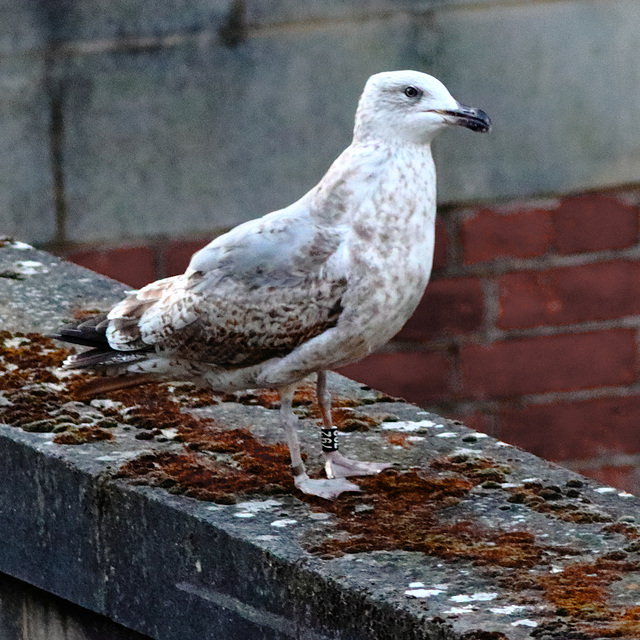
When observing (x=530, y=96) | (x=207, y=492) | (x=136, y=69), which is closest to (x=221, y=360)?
(x=207, y=492)

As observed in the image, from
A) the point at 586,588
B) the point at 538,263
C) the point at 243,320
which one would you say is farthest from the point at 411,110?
the point at 538,263

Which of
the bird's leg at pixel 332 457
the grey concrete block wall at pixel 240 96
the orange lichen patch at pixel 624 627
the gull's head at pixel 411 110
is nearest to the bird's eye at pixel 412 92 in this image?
the gull's head at pixel 411 110

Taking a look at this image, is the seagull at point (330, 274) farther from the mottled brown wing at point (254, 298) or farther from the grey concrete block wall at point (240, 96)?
the grey concrete block wall at point (240, 96)

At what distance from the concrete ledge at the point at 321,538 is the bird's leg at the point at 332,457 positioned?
27 millimetres

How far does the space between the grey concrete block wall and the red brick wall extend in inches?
3.3

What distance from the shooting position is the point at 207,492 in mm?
1742

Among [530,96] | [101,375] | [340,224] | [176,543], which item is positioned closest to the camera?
[176,543]

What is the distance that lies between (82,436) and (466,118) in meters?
0.64

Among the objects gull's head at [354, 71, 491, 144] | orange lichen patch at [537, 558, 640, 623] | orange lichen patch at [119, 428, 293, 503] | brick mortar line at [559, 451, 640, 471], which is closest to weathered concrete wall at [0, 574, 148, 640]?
orange lichen patch at [119, 428, 293, 503]

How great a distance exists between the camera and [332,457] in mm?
1863

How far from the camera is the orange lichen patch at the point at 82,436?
1876 mm

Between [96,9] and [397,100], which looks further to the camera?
[96,9]

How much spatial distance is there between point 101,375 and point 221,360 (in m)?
0.22

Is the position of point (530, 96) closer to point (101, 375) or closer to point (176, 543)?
point (101, 375)
